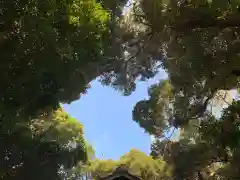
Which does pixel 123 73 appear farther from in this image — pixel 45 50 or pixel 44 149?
pixel 45 50

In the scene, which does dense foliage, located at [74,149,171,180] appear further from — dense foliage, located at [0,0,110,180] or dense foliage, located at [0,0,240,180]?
dense foliage, located at [0,0,110,180]

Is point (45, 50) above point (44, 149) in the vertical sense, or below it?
below

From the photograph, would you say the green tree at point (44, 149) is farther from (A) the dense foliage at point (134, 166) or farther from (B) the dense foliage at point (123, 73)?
(A) the dense foliage at point (134, 166)

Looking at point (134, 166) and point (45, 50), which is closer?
point (45, 50)

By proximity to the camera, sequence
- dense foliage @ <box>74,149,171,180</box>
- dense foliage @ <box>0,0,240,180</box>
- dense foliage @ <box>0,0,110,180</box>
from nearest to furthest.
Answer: dense foliage @ <box>0,0,110,180</box>, dense foliage @ <box>0,0,240,180</box>, dense foliage @ <box>74,149,171,180</box>

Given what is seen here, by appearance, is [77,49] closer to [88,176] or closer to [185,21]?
[185,21]

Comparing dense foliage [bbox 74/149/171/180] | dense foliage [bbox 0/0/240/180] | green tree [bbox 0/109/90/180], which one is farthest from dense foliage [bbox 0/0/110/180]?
dense foliage [bbox 74/149/171/180]

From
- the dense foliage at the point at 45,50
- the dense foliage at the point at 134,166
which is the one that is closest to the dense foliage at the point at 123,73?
the dense foliage at the point at 45,50

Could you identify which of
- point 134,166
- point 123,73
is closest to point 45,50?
point 123,73

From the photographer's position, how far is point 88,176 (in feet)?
52.5

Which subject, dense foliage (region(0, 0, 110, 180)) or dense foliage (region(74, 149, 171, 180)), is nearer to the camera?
dense foliage (region(0, 0, 110, 180))

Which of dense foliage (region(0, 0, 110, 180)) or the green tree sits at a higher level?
the green tree

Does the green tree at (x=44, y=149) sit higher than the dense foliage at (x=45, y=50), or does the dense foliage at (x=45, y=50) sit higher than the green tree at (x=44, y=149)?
the green tree at (x=44, y=149)

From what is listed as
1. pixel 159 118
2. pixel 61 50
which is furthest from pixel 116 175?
pixel 61 50
